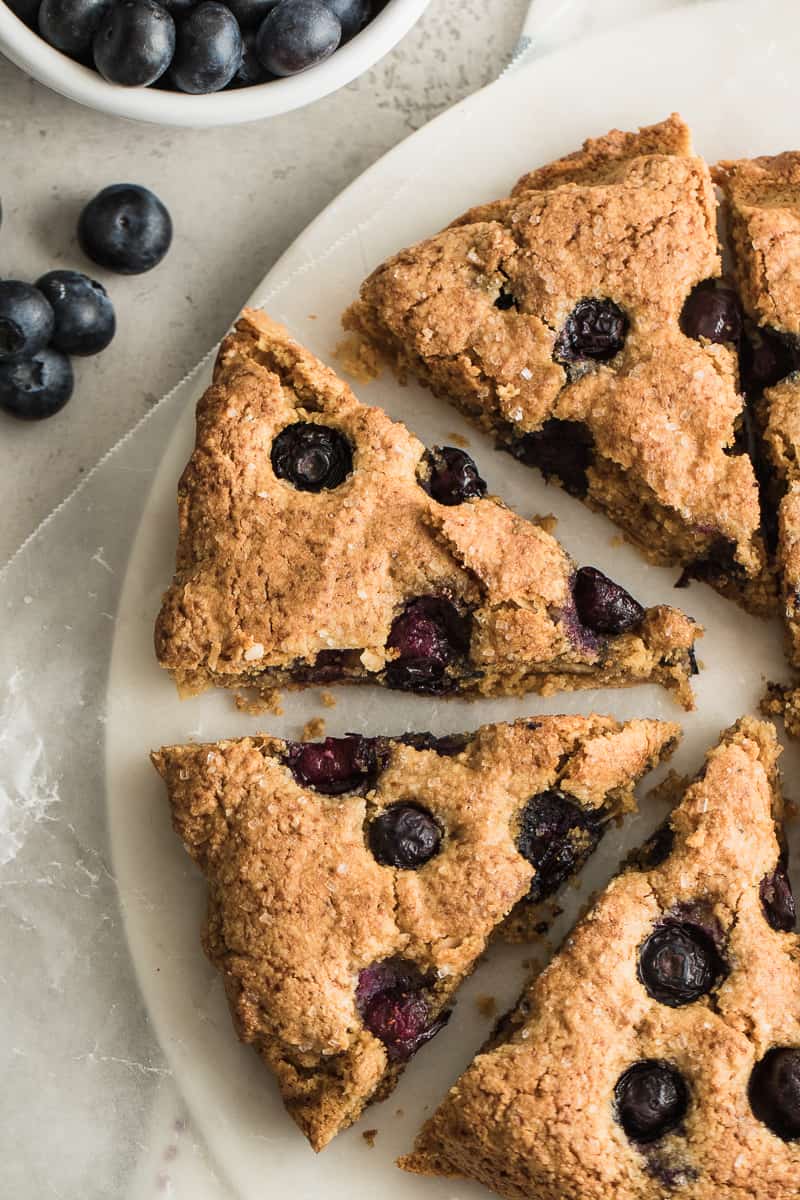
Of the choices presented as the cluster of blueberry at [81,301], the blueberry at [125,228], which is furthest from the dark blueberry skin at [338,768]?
the blueberry at [125,228]

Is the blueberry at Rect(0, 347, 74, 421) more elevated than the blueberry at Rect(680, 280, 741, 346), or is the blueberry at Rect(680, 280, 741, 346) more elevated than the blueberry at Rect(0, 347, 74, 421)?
the blueberry at Rect(680, 280, 741, 346)

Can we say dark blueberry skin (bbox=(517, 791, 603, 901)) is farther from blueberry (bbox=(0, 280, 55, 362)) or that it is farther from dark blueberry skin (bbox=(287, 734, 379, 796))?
blueberry (bbox=(0, 280, 55, 362))

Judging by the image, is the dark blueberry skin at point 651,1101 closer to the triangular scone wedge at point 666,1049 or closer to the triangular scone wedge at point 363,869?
the triangular scone wedge at point 666,1049

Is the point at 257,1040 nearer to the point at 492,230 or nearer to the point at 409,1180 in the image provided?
the point at 409,1180

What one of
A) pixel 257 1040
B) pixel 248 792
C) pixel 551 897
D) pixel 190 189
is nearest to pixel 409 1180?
pixel 257 1040

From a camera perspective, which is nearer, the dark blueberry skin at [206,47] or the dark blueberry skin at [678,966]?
the dark blueberry skin at [678,966]

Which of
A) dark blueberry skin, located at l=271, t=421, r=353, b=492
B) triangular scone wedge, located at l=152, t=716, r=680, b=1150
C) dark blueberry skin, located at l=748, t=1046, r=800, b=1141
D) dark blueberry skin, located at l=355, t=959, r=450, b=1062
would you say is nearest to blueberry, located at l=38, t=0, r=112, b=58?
dark blueberry skin, located at l=271, t=421, r=353, b=492

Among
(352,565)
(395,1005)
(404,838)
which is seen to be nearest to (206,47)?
(352,565)
